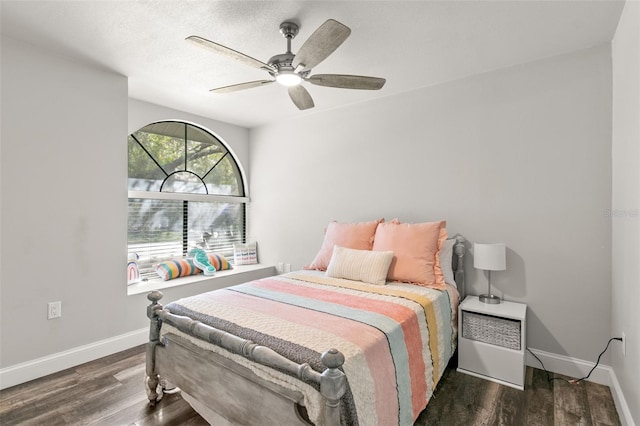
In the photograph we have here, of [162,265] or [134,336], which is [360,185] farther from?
[134,336]

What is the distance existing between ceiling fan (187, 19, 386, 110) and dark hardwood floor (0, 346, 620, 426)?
7.04ft

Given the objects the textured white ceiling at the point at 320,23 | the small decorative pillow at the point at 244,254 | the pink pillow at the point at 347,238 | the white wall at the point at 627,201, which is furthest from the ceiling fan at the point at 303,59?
the small decorative pillow at the point at 244,254

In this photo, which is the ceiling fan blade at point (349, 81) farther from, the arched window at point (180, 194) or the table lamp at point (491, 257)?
the arched window at point (180, 194)

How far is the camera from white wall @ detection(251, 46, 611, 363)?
7.73 ft

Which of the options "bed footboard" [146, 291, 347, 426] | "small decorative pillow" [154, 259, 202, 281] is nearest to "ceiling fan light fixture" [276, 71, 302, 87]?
"bed footboard" [146, 291, 347, 426]

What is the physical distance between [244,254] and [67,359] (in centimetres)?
217

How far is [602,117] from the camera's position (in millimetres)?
2326

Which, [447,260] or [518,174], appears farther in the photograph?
[447,260]

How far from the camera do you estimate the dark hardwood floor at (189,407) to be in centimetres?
191

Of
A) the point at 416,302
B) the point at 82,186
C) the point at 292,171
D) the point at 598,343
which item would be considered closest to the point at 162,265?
the point at 82,186

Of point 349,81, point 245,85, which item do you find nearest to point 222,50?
point 245,85

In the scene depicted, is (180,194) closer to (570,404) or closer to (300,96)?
(300,96)

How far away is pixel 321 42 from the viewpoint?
1.74 m

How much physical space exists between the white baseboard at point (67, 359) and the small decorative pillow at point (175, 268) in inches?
24.9
